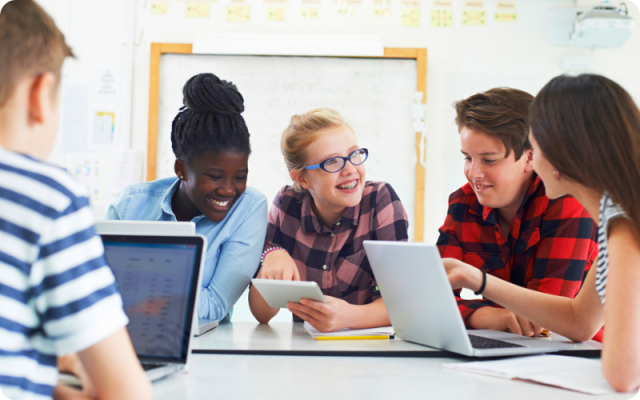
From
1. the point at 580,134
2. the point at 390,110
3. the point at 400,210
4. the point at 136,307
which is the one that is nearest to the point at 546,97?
the point at 580,134

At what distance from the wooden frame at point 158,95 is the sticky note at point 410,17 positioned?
168 millimetres

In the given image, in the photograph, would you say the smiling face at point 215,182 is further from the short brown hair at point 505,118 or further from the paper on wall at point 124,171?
the paper on wall at point 124,171

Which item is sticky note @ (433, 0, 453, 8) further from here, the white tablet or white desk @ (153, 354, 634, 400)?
white desk @ (153, 354, 634, 400)

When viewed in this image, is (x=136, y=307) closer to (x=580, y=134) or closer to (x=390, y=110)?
(x=580, y=134)

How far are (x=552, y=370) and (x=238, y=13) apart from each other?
2.54m

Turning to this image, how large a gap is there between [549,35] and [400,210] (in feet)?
6.38

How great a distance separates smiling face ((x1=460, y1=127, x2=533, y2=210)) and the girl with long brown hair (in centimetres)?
40

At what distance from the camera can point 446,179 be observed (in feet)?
9.45

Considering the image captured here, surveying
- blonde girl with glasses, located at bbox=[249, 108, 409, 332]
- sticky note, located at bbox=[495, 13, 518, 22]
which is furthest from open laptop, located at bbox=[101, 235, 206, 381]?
sticky note, located at bbox=[495, 13, 518, 22]

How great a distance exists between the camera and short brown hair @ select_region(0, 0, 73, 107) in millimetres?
526

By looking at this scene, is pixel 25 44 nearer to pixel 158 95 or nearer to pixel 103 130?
pixel 158 95

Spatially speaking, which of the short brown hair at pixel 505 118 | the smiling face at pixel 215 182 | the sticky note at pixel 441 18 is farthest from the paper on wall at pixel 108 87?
the short brown hair at pixel 505 118

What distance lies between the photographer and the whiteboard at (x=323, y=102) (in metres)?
2.83

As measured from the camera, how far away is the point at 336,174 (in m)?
1.57
